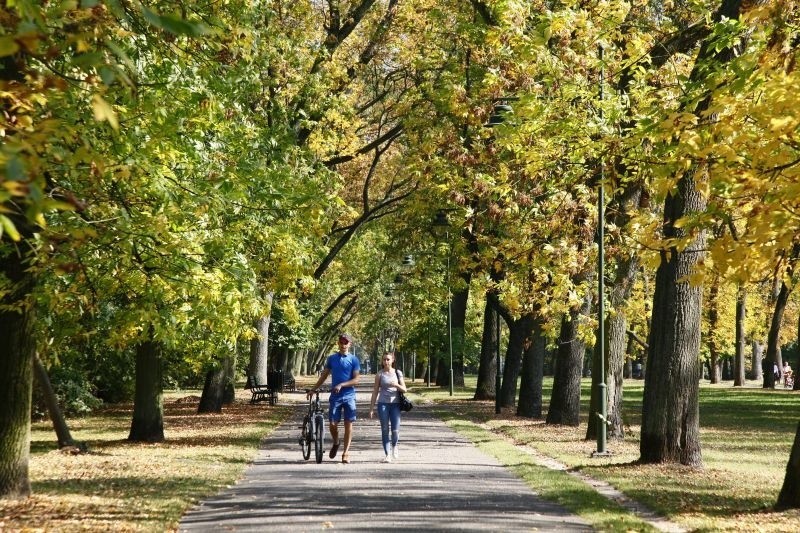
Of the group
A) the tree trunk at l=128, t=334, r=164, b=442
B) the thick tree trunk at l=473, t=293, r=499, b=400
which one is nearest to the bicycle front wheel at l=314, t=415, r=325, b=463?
the tree trunk at l=128, t=334, r=164, b=442

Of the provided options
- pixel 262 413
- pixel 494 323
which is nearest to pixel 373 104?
pixel 494 323

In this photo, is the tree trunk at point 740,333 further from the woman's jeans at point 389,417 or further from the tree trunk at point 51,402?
the tree trunk at point 51,402

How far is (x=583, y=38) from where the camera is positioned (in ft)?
61.8

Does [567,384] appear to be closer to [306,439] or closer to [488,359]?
[306,439]

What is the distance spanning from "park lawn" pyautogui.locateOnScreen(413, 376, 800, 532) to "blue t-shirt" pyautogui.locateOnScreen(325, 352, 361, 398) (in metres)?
2.92

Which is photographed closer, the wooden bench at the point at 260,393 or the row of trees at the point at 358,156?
the row of trees at the point at 358,156

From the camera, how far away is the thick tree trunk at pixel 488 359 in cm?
4072

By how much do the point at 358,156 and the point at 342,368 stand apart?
762 inches

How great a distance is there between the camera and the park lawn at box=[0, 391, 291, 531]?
10.8 m

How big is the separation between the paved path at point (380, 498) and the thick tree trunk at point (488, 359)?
21435mm

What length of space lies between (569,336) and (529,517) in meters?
15.1

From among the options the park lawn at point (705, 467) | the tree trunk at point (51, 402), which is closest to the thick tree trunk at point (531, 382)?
the park lawn at point (705, 467)

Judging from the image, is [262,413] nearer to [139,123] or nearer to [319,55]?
[319,55]

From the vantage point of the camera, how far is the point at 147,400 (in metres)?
21.0
